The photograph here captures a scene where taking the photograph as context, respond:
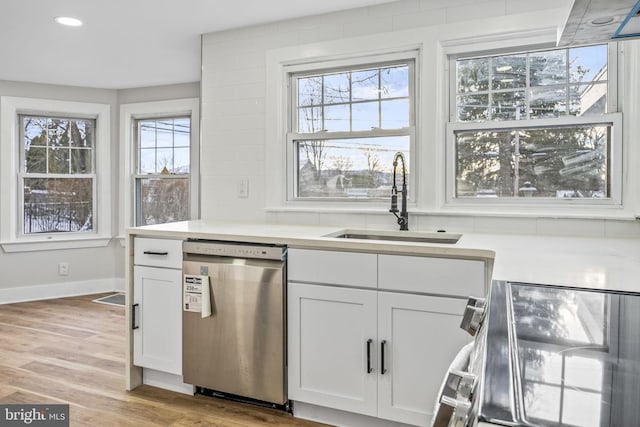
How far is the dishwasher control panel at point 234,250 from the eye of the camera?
2.10 meters

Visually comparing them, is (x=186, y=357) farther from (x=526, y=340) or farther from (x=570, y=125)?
(x=570, y=125)

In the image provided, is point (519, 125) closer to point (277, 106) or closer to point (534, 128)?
point (534, 128)

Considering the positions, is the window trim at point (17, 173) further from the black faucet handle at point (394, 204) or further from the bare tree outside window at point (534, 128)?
the bare tree outside window at point (534, 128)

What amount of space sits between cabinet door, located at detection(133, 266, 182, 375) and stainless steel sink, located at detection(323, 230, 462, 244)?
0.96m

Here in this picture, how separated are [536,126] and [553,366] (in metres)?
2.11

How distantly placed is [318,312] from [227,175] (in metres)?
1.43

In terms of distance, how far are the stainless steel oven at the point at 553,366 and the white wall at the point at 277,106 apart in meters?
1.56

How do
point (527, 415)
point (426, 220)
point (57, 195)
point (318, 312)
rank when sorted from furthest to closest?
point (57, 195), point (426, 220), point (318, 312), point (527, 415)

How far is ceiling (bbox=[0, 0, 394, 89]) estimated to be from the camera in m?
2.66

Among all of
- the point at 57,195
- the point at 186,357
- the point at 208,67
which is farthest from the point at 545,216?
the point at 57,195

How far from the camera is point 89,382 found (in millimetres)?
2541

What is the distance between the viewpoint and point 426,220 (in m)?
2.52

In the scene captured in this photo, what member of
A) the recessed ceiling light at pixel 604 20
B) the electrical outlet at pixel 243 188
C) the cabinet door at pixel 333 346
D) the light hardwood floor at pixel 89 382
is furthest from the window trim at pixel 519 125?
the light hardwood floor at pixel 89 382

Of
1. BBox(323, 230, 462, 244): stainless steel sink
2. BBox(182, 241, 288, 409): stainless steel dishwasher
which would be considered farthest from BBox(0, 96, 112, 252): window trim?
BBox(323, 230, 462, 244): stainless steel sink
